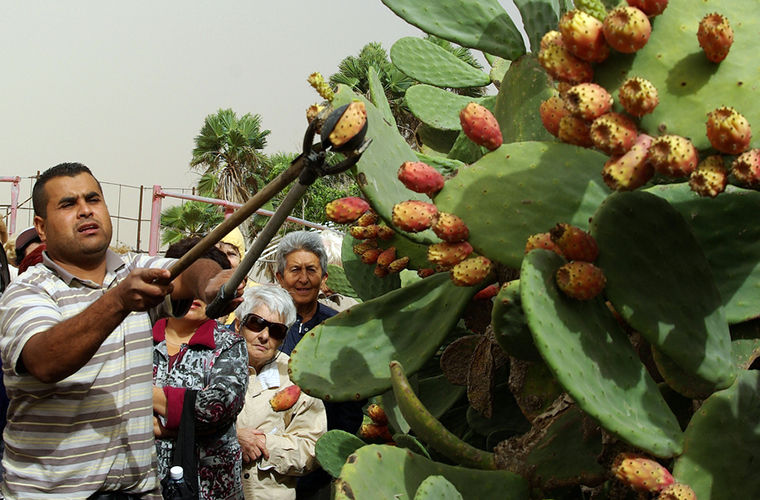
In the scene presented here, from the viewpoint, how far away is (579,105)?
0.93 metres

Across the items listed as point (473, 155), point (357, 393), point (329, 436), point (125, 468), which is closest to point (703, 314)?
point (357, 393)

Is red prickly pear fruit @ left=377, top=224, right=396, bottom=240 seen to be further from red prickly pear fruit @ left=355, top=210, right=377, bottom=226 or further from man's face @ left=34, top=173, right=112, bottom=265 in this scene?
man's face @ left=34, top=173, right=112, bottom=265

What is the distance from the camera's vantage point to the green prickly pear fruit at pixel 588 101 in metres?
0.92

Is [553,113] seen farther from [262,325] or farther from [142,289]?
[262,325]

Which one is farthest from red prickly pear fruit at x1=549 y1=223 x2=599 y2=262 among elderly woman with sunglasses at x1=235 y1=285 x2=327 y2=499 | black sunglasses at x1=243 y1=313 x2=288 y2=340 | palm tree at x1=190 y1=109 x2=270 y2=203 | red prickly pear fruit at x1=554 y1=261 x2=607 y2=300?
palm tree at x1=190 y1=109 x2=270 y2=203

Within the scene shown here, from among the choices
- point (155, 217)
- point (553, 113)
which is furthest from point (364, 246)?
point (155, 217)

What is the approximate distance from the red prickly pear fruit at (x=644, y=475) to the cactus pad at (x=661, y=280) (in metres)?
0.13

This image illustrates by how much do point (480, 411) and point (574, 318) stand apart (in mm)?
446

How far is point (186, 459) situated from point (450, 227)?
162 centimetres

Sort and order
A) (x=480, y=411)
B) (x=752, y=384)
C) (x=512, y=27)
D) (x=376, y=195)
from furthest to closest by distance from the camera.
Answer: (x=512, y=27)
(x=480, y=411)
(x=376, y=195)
(x=752, y=384)

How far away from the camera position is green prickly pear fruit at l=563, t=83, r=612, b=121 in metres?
0.92

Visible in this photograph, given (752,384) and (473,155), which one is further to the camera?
(473,155)

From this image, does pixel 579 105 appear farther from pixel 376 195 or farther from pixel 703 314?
pixel 376 195

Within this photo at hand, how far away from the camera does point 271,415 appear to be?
305cm
